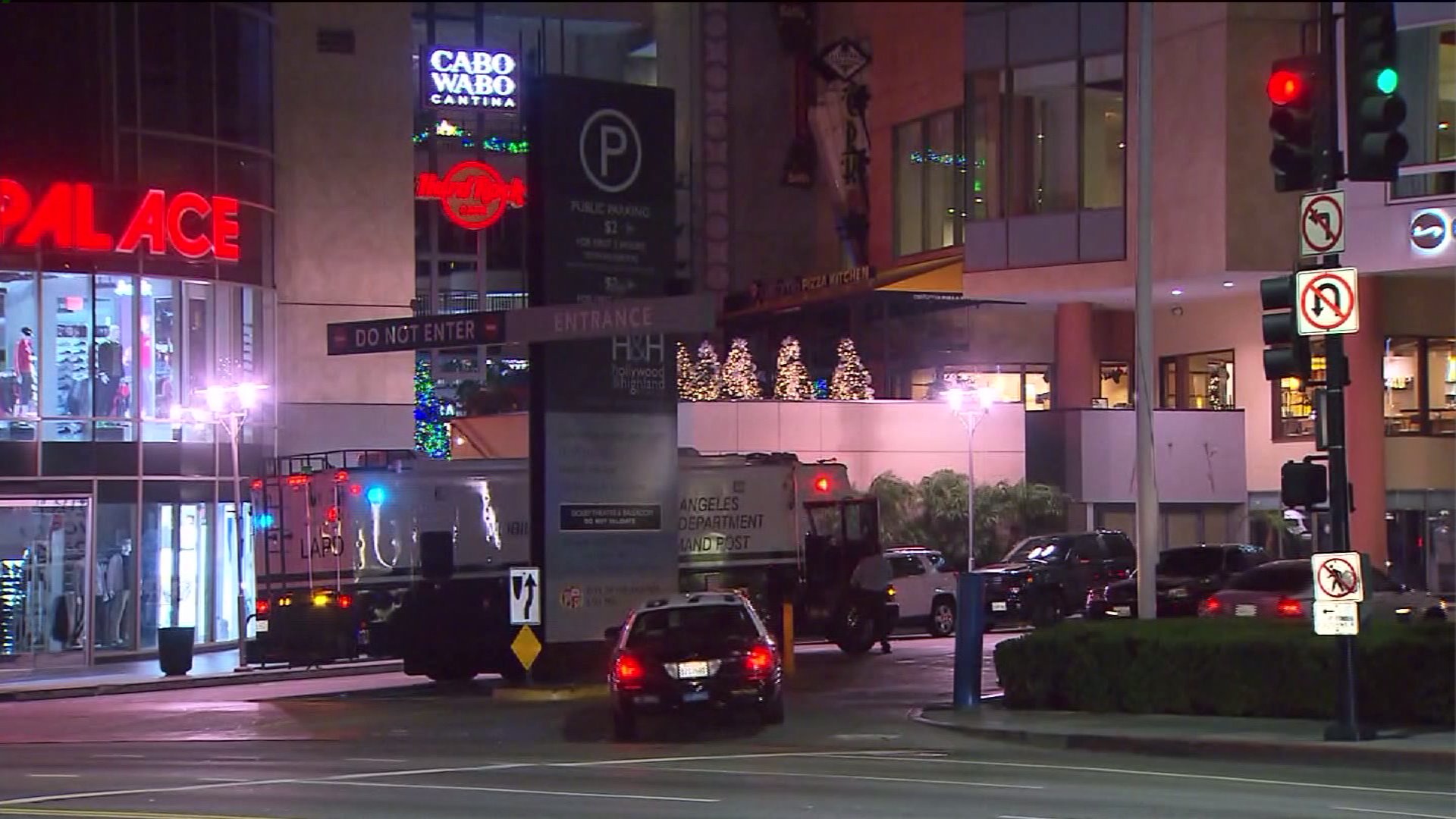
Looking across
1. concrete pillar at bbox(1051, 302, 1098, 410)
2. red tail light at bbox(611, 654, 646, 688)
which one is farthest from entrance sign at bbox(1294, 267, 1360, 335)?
concrete pillar at bbox(1051, 302, 1098, 410)

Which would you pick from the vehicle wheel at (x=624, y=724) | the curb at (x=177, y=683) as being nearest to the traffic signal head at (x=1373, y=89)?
the vehicle wheel at (x=624, y=724)

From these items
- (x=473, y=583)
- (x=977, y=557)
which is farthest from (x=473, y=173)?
(x=473, y=583)

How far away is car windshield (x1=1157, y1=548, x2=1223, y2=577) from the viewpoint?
34.9 metres

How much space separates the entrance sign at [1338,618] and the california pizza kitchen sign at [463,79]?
43423mm

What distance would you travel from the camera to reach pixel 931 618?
37.5 m

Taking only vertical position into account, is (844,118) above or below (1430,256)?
above

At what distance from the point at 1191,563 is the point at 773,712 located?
1656 centimetres

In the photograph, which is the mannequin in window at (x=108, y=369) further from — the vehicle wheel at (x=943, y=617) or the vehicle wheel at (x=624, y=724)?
the vehicle wheel at (x=624, y=724)

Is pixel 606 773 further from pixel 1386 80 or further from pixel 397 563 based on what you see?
pixel 397 563

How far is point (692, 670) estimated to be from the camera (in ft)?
66.0

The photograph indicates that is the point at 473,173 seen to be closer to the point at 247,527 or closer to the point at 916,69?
the point at 916,69

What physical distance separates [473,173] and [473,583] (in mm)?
26990

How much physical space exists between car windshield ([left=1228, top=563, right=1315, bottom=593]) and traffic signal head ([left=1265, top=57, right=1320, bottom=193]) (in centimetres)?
1282

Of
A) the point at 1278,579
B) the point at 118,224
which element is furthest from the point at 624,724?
the point at 118,224
